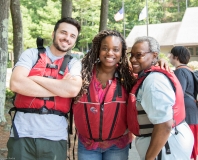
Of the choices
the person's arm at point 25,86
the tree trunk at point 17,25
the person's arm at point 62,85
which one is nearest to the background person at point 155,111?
the person's arm at point 62,85

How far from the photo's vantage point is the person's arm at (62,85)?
2928mm

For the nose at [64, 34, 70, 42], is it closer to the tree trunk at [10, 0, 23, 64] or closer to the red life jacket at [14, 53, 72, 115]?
the red life jacket at [14, 53, 72, 115]

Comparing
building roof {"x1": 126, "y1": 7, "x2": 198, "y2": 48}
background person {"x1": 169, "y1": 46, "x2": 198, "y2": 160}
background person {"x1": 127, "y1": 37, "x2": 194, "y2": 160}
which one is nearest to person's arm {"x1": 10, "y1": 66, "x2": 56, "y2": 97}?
background person {"x1": 127, "y1": 37, "x2": 194, "y2": 160}

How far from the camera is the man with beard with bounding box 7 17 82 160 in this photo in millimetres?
2924

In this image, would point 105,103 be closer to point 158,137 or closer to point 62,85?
point 62,85

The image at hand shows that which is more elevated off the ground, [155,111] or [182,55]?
[182,55]

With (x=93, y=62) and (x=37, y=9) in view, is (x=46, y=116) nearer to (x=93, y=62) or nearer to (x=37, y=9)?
A: (x=93, y=62)

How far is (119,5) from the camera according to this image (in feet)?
182

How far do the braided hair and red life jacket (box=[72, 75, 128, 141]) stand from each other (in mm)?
99

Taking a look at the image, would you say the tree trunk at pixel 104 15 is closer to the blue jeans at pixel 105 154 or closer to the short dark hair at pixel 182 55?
the short dark hair at pixel 182 55

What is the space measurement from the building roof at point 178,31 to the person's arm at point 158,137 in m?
29.9

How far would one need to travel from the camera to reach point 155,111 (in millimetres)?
2576

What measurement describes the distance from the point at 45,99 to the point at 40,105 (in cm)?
8

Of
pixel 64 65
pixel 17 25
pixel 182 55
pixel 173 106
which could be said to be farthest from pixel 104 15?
pixel 173 106
